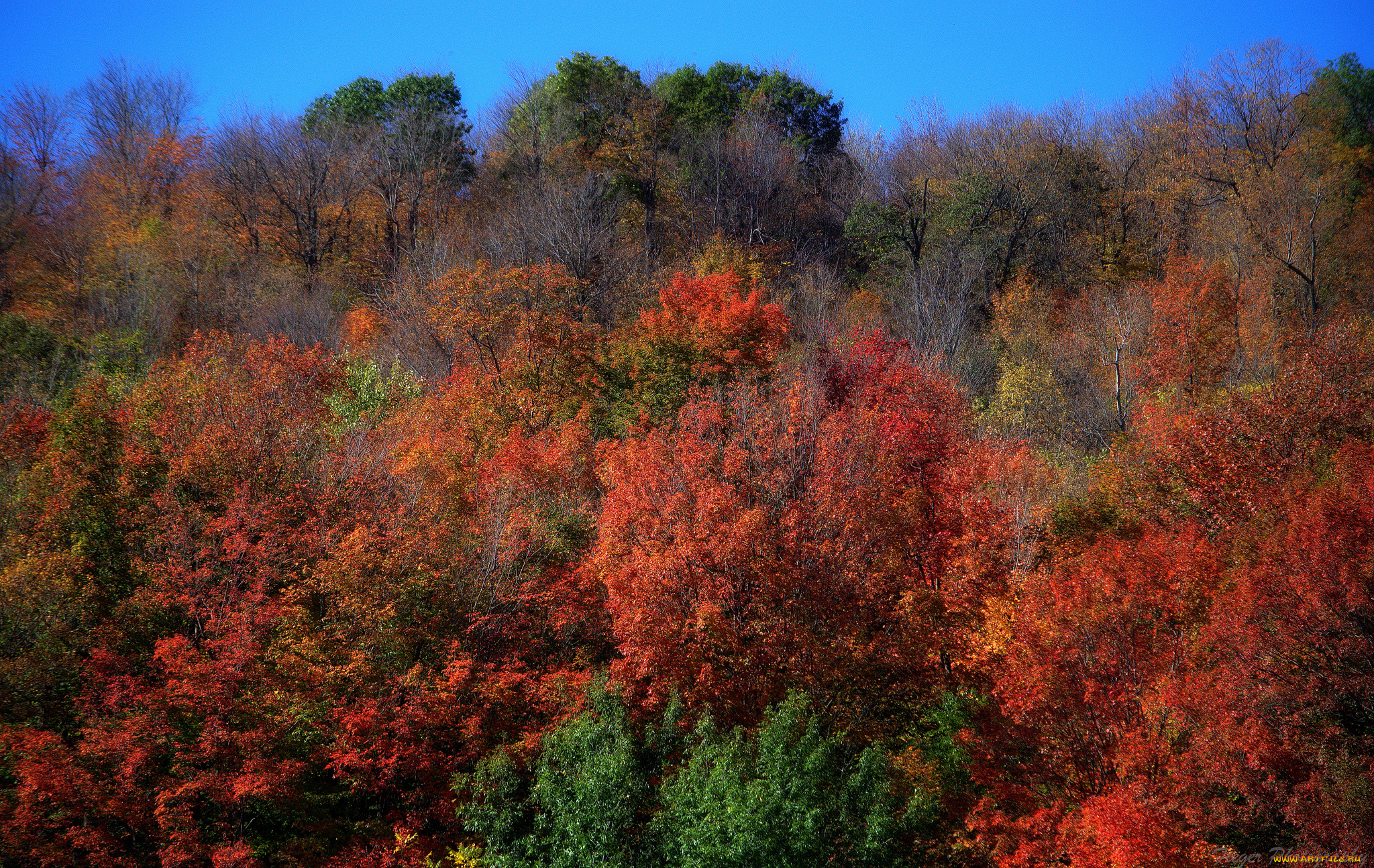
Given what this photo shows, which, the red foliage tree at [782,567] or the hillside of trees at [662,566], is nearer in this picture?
the hillside of trees at [662,566]

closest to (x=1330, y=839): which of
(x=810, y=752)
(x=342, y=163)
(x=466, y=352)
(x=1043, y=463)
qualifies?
(x=810, y=752)

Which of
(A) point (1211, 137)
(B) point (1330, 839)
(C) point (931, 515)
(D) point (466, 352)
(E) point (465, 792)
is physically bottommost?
(B) point (1330, 839)

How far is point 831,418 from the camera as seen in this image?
84.1ft

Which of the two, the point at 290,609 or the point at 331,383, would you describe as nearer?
the point at 290,609

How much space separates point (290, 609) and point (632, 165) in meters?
38.2

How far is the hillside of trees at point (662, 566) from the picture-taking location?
634 inches

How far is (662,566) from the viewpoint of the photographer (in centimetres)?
2009

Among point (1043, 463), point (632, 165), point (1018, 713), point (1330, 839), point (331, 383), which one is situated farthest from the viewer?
point (632, 165)

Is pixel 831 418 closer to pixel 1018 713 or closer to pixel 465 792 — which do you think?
pixel 1018 713

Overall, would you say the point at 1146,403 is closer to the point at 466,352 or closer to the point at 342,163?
the point at 466,352

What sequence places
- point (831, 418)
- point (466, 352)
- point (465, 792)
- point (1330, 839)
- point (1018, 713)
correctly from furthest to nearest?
1. point (466, 352)
2. point (831, 418)
3. point (465, 792)
4. point (1018, 713)
5. point (1330, 839)

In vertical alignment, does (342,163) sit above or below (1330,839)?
above

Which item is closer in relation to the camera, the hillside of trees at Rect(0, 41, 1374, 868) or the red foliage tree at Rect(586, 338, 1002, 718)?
the hillside of trees at Rect(0, 41, 1374, 868)

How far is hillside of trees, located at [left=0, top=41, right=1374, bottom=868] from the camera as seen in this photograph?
52.9 ft
